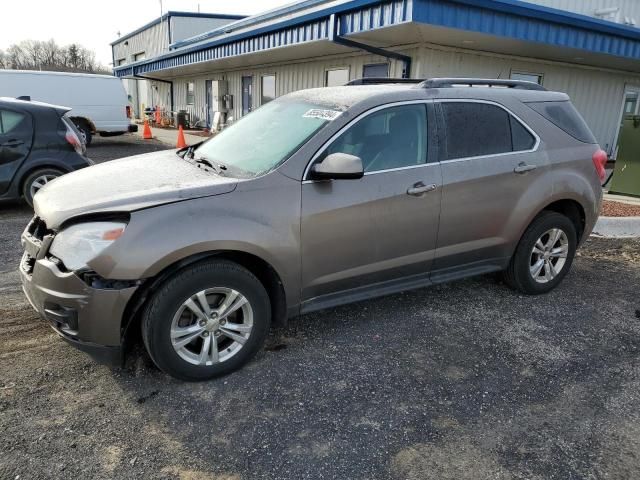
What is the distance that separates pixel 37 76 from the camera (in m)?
14.9

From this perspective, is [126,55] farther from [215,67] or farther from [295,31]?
[295,31]

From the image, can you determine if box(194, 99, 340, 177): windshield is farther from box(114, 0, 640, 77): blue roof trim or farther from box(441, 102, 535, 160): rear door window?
box(114, 0, 640, 77): blue roof trim

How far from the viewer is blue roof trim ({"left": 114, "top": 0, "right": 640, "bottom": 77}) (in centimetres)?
809

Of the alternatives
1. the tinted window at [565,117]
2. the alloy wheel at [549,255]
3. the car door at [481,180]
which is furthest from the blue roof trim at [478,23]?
the alloy wheel at [549,255]

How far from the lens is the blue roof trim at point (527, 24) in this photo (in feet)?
26.5

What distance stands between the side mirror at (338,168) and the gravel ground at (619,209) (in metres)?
5.52

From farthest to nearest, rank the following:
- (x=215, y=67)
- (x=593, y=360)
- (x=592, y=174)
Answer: (x=215, y=67), (x=592, y=174), (x=593, y=360)

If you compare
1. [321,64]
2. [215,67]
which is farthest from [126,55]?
[321,64]

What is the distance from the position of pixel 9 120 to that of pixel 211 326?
5.68 m

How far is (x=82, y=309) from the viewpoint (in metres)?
2.74

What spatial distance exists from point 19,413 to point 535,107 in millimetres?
4374

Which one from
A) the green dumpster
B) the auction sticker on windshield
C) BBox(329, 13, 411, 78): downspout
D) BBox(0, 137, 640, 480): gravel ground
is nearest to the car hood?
the auction sticker on windshield

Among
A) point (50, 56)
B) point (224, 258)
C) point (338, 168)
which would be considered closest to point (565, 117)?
point (338, 168)

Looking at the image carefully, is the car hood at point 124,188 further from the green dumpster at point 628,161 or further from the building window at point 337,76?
the building window at point 337,76
